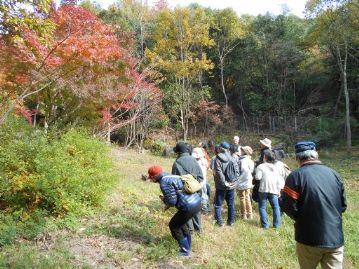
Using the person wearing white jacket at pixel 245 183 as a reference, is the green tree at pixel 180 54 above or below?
above

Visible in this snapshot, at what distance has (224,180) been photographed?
23.1 ft

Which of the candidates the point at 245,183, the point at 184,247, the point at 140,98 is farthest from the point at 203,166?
the point at 140,98

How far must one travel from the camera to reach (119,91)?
1381 centimetres

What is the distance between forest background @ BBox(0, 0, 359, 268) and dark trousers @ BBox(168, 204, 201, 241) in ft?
1.42

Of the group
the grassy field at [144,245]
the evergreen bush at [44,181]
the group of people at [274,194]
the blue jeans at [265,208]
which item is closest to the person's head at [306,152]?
the group of people at [274,194]

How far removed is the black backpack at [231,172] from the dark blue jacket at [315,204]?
127 inches

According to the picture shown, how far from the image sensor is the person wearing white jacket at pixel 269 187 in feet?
23.7

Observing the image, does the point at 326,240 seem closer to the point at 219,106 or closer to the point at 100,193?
the point at 100,193

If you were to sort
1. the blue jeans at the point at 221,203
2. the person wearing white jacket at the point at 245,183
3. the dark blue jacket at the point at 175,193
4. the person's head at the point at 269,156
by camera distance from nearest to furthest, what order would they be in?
the dark blue jacket at the point at 175,193 < the blue jeans at the point at 221,203 < the person's head at the point at 269,156 < the person wearing white jacket at the point at 245,183

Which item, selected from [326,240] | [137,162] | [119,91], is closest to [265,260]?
[326,240]

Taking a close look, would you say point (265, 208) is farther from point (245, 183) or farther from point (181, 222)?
point (181, 222)

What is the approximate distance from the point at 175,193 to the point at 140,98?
1672 cm

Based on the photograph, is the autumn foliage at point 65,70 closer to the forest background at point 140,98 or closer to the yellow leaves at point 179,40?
the forest background at point 140,98

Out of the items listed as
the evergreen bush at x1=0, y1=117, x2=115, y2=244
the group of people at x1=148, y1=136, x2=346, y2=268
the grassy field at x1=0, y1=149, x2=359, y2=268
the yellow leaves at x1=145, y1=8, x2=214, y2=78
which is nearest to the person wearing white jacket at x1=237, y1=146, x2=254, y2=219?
the group of people at x1=148, y1=136, x2=346, y2=268
